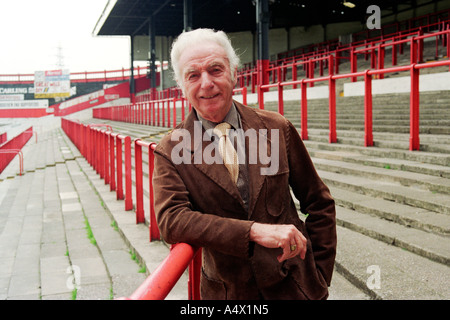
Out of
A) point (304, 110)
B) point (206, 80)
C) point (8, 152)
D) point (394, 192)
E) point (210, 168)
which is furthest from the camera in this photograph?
point (8, 152)

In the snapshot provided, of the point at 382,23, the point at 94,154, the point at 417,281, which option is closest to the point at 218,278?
the point at 417,281

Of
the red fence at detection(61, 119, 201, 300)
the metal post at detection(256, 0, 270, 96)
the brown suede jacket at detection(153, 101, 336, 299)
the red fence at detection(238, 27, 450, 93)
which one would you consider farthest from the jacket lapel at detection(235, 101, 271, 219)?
the metal post at detection(256, 0, 270, 96)

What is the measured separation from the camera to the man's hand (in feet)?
4.50

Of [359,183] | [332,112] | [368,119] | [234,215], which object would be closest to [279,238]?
[234,215]

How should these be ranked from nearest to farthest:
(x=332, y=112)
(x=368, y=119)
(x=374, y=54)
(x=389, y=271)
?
(x=389, y=271), (x=368, y=119), (x=332, y=112), (x=374, y=54)

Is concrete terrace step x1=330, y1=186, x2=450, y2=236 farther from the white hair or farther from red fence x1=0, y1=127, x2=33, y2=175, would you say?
red fence x1=0, y1=127, x2=33, y2=175

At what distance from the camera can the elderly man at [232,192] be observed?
1417mm

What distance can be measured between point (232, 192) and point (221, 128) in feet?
0.80

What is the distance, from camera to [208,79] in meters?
1.60

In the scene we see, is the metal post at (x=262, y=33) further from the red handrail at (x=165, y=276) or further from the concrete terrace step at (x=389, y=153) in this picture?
the red handrail at (x=165, y=276)

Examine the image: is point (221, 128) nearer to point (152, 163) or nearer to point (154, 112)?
point (152, 163)

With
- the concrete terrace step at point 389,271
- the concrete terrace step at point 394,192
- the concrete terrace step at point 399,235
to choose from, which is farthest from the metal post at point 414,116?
the concrete terrace step at point 389,271
